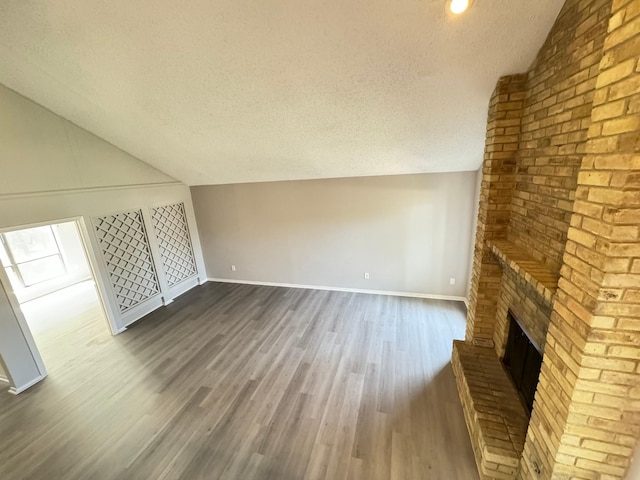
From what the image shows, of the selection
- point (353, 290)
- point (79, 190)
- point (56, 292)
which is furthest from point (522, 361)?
point (56, 292)

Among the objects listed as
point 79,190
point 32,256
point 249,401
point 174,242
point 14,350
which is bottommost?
point 249,401

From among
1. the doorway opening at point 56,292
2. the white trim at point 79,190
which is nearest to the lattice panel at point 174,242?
the white trim at point 79,190

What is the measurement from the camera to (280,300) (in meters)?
4.84

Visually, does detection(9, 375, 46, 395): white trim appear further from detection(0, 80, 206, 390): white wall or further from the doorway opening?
the doorway opening

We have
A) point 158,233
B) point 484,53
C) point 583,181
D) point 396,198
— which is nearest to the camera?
point 583,181

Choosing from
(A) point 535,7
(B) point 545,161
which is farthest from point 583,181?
(A) point 535,7

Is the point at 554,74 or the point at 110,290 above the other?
the point at 554,74

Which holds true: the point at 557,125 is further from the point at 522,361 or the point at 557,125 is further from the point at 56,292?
the point at 56,292

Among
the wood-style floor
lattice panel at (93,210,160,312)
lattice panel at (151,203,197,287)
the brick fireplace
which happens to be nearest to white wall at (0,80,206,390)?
lattice panel at (93,210,160,312)

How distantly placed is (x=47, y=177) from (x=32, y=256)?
13.4 ft

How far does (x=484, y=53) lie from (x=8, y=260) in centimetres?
870

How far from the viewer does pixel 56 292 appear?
18.9ft

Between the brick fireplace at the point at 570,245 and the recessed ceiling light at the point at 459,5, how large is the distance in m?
0.65

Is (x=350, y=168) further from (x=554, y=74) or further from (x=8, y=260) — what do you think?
(x=8, y=260)
